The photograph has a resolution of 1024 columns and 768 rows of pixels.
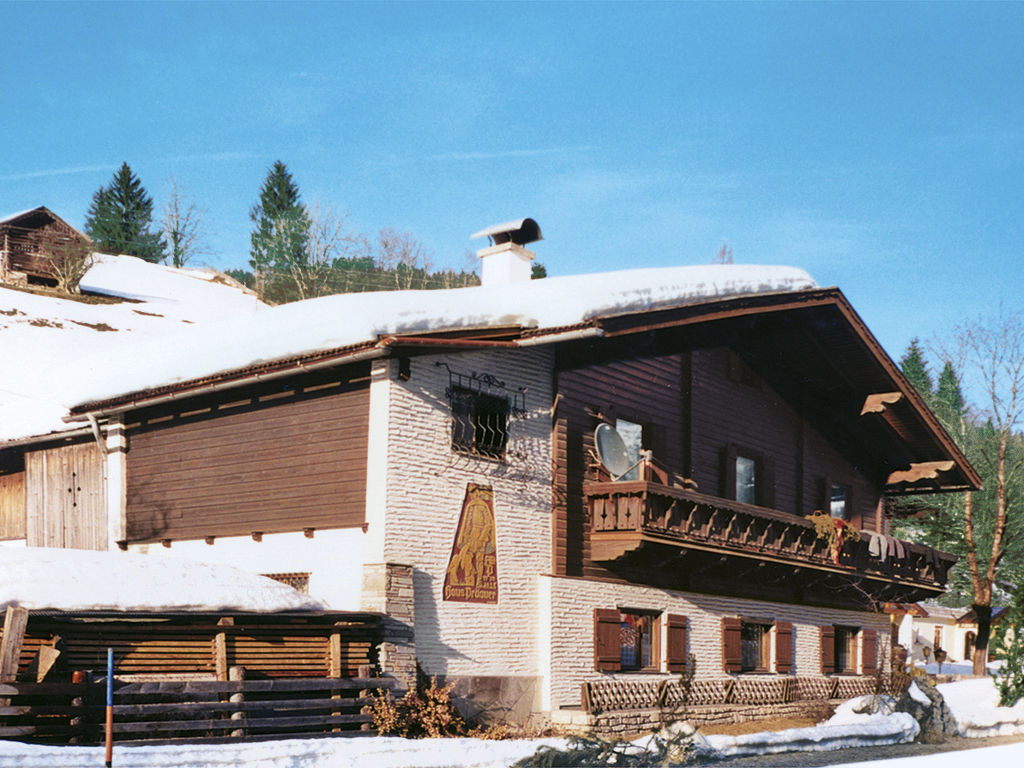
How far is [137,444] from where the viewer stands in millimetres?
21875

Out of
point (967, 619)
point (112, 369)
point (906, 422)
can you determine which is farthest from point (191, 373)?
point (967, 619)

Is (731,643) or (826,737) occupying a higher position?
(731,643)

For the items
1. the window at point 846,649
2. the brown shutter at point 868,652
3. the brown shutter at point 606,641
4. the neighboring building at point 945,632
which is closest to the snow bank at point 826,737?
the brown shutter at point 606,641

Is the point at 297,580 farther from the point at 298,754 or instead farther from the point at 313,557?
the point at 298,754

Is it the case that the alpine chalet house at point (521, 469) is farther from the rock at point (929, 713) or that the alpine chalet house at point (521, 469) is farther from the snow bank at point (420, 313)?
the rock at point (929, 713)

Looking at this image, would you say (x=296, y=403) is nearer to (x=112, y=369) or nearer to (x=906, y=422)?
(x=112, y=369)

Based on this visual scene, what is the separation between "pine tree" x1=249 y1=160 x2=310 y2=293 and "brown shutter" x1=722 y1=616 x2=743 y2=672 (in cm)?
5112

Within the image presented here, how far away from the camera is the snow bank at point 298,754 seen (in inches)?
482

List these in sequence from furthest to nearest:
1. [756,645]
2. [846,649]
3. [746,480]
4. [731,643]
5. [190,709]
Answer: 1. [846,649]
2. [746,480]
3. [756,645]
4. [731,643]
5. [190,709]

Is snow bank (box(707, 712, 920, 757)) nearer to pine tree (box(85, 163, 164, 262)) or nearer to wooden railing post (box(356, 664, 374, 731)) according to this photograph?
wooden railing post (box(356, 664, 374, 731))

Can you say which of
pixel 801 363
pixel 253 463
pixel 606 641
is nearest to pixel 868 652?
pixel 801 363

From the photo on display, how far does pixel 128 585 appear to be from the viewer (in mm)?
14953

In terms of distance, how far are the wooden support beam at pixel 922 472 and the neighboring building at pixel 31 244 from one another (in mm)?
41399

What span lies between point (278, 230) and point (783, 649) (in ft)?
188
